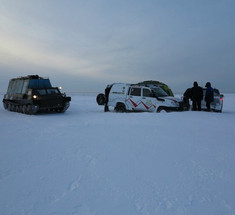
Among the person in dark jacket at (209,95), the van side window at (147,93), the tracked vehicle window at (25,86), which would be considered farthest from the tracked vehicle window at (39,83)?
the person in dark jacket at (209,95)

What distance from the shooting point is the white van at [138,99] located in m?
10.8

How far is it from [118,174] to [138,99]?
8565mm

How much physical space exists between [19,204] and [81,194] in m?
0.75

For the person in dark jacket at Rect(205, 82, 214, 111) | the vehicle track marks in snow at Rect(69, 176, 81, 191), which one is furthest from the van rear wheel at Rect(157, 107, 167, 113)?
the vehicle track marks in snow at Rect(69, 176, 81, 191)

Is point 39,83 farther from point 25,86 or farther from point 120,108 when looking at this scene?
point 120,108

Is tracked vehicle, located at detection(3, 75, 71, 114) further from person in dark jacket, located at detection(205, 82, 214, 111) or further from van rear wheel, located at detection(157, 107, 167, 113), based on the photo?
person in dark jacket, located at detection(205, 82, 214, 111)

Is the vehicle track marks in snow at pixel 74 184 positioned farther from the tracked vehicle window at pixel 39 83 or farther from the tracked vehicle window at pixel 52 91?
the tracked vehicle window at pixel 39 83

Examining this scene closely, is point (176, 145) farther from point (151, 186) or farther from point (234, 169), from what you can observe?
point (151, 186)

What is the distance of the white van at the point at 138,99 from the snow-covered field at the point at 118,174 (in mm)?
5202

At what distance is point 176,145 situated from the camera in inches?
184

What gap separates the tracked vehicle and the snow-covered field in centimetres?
632

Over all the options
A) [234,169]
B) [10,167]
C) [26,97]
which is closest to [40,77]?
[26,97]

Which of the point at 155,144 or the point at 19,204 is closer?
the point at 19,204

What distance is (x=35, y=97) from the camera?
457 inches
